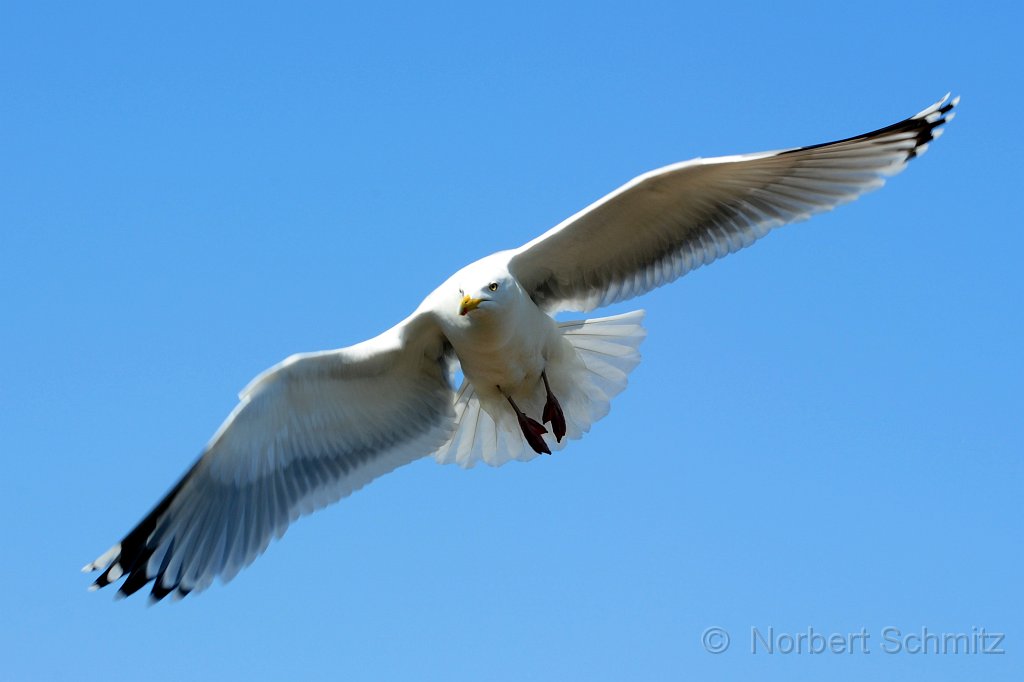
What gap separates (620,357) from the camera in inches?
274

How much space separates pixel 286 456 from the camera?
22.2ft

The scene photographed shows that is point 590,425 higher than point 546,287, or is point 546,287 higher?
point 546,287

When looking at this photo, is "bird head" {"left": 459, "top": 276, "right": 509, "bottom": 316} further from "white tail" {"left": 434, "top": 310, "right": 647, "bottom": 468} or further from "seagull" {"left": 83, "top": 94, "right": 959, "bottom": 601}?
"white tail" {"left": 434, "top": 310, "right": 647, "bottom": 468}

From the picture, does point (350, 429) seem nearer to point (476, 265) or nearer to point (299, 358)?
point (299, 358)

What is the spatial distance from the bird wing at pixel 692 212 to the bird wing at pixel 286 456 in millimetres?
691

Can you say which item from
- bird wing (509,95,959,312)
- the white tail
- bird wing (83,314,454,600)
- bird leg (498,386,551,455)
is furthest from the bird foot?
bird wing (509,95,959,312)

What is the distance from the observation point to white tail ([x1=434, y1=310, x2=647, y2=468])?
692 cm

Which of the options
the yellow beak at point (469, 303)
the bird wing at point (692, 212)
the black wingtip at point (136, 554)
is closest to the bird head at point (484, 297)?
the yellow beak at point (469, 303)

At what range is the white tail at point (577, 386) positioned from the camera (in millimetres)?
6918

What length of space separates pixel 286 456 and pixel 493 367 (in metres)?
1.07

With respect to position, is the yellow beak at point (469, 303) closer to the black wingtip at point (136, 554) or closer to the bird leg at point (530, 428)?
the bird leg at point (530, 428)

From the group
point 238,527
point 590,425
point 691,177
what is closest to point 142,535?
point 238,527

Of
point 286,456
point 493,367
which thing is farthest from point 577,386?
point 286,456

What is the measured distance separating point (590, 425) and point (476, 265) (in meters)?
1.10
